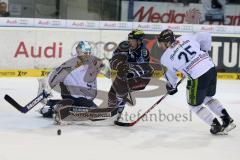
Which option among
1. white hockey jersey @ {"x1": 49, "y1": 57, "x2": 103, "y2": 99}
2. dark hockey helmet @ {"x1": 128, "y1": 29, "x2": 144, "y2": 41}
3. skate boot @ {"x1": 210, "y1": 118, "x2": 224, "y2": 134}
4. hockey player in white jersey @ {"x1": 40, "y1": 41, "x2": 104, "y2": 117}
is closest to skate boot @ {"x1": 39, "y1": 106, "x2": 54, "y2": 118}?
hockey player in white jersey @ {"x1": 40, "y1": 41, "x2": 104, "y2": 117}

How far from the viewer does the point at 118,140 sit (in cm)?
537

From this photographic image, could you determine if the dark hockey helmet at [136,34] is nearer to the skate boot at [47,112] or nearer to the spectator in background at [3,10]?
the skate boot at [47,112]

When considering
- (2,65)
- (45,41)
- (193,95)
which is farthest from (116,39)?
(193,95)

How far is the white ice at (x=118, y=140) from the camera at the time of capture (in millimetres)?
4753

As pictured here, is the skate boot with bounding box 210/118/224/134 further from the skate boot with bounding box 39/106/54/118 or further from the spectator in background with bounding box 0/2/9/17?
the spectator in background with bounding box 0/2/9/17

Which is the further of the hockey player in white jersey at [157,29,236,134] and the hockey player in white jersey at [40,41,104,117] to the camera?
the hockey player in white jersey at [40,41,104,117]

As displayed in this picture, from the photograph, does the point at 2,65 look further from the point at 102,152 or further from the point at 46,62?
the point at 102,152

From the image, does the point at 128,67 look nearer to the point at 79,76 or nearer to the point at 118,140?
the point at 79,76

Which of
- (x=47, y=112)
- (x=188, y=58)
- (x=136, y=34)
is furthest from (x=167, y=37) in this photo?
(x=47, y=112)

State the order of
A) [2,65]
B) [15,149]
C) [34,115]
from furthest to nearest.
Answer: [2,65]
[34,115]
[15,149]

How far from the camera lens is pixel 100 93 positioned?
25.6ft

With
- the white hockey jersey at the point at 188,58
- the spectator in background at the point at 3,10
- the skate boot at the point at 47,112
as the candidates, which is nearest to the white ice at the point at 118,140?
the skate boot at the point at 47,112

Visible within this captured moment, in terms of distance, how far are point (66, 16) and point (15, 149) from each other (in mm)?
6885

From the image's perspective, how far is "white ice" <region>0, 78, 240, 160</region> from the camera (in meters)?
4.75
